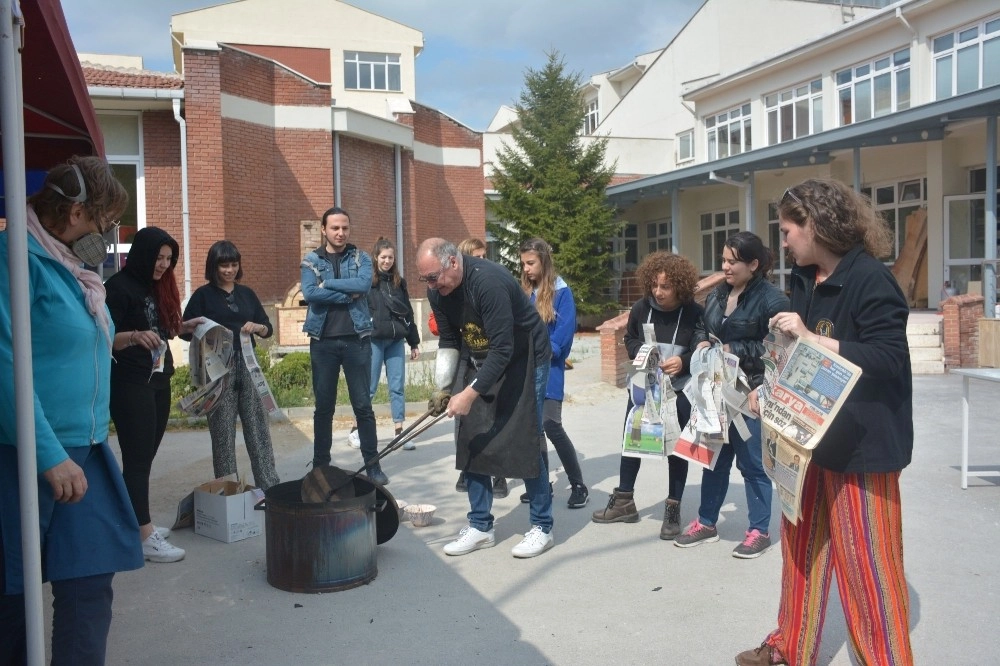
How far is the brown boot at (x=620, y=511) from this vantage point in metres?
5.79

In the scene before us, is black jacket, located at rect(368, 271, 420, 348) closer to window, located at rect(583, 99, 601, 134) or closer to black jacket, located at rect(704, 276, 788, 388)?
black jacket, located at rect(704, 276, 788, 388)

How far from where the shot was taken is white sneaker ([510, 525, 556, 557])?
511 cm

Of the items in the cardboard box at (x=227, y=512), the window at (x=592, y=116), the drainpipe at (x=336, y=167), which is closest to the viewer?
the cardboard box at (x=227, y=512)

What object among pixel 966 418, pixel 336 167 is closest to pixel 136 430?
pixel 966 418

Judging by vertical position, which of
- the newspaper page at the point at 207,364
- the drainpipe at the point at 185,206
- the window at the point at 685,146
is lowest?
the newspaper page at the point at 207,364

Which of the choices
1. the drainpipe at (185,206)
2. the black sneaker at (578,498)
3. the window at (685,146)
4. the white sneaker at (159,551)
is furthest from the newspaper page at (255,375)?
the window at (685,146)

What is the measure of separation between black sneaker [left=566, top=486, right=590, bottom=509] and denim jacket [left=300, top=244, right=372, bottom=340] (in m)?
2.03

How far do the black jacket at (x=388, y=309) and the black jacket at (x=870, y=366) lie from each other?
5402mm

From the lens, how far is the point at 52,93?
4.32 m

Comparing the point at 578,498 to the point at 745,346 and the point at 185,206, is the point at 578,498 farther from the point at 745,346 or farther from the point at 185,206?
the point at 185,206

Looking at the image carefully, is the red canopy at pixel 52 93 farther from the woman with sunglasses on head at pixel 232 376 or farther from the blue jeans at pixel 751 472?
the blue jeans at pixel 751 472

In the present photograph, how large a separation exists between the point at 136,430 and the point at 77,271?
83.4 inches

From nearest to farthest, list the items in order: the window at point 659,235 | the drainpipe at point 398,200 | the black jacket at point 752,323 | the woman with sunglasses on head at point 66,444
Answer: the woman with sunglasses on head at point 66,444, the black jacket at point 752,323, the drainpipe at point 398,200, the window at point 659,235

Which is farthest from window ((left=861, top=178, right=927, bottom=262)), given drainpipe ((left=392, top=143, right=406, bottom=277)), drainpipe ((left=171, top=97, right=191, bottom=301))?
drainpipe ((left=171, top=97, right=191, bottom=301))
